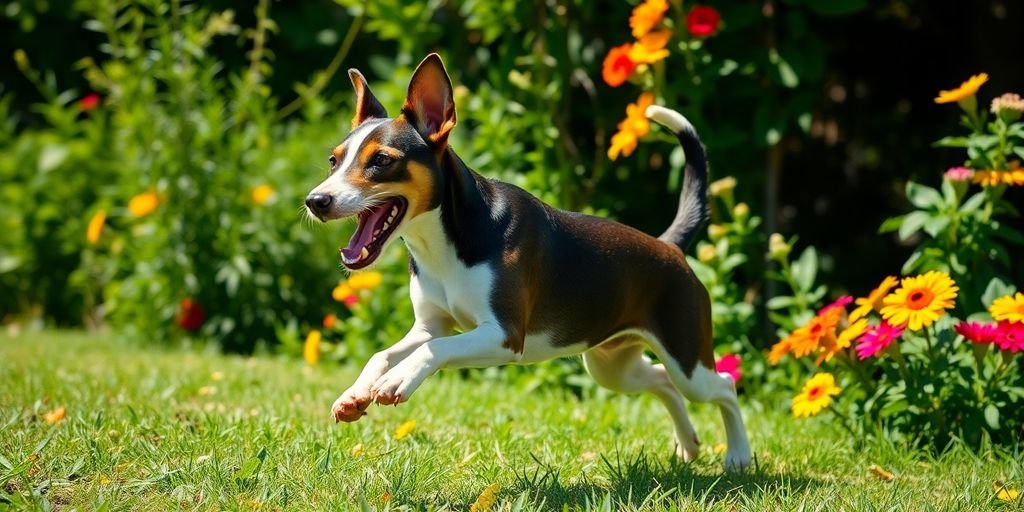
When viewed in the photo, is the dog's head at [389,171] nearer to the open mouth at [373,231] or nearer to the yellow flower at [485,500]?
the open mouth at [373,231]

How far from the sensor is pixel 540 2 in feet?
19.4

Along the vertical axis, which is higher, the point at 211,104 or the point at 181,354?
the point at 211,104

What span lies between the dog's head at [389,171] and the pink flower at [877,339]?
166cm

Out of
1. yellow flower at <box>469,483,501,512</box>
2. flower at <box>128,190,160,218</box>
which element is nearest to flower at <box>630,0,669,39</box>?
yellow flower at <box>469,483,501,512</box>

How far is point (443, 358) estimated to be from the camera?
325 cm

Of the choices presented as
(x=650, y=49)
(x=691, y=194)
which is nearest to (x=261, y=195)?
(x=650, y=49)

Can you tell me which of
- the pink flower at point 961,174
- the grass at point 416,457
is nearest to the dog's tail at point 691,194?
the grass at point 416,457

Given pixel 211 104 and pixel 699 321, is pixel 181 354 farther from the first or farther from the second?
pixel 699 321

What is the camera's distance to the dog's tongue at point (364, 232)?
10.8 feet

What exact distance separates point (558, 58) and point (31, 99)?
511cm

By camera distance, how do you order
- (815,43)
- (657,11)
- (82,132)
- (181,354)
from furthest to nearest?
(82,132)
(181,354)
(815,43)
(657,11)

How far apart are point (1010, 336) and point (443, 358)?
6.49ft

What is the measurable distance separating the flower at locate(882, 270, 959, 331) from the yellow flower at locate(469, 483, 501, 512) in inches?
61.2

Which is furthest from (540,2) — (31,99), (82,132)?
(31,99)
